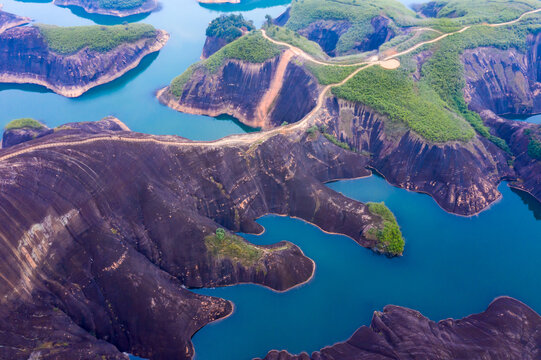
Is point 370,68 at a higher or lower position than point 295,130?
higher

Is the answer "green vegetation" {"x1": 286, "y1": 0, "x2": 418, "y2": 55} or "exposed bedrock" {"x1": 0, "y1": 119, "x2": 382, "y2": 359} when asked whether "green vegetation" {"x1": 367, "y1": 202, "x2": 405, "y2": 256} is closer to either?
"exposed bedrock" {"x1": 0, "y1": 119, "x2": 382, "y2": 359}

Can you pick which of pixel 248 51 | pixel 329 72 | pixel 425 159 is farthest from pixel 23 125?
pixel 425 159

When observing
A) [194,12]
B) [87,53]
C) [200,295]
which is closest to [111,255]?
[200,295]

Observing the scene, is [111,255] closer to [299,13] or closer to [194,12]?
[299,13]

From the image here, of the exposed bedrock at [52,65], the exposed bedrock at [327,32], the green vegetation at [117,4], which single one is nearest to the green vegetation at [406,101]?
the exposed bedrock at [327,32]

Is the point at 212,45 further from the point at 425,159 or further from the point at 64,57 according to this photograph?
the point at 425,159

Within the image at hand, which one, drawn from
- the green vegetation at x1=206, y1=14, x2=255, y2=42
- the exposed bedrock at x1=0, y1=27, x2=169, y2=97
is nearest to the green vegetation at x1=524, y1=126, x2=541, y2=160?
the green vegetation at x1=206, y1=14, x2=255, y2=42
